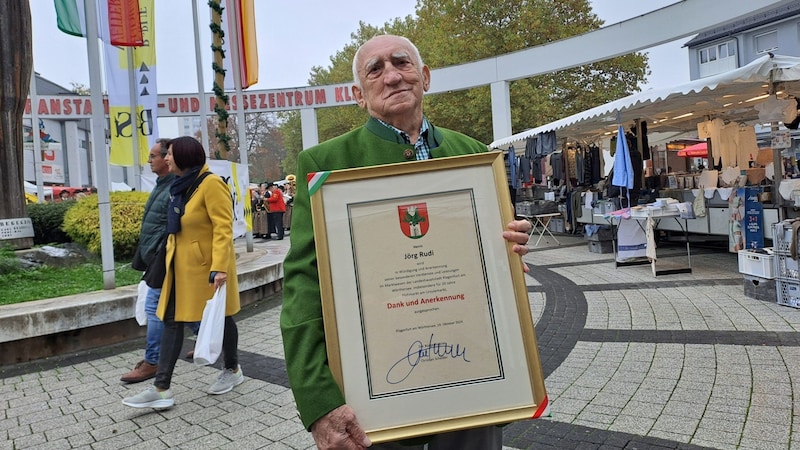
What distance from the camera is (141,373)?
4.22m

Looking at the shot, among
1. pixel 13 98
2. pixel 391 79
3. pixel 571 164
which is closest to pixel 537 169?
pixel 571 164

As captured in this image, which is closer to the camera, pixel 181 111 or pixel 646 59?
pixel 181 111

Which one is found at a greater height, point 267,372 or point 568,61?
point 568,61

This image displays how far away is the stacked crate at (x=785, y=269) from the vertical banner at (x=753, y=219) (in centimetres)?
255

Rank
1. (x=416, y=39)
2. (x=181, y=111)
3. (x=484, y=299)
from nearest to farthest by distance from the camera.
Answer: (x=484, y=299)
(x=181, y=111)
(x=416, y=39)

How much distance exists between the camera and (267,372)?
4453 millimetres

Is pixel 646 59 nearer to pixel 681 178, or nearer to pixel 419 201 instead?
pixel 681 178

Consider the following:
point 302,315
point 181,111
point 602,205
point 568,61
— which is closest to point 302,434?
point 302,315

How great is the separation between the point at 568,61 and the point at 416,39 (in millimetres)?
13845

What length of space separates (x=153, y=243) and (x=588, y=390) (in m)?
3.39

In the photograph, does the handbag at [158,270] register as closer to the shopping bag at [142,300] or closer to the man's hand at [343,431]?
the shopping bag at [142,300]

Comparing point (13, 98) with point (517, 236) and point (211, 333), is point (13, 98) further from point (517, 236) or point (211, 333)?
point (517, 236)

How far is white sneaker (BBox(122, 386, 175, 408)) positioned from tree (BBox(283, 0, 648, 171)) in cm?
2082

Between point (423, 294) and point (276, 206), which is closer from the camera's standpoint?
point (423, 294)
